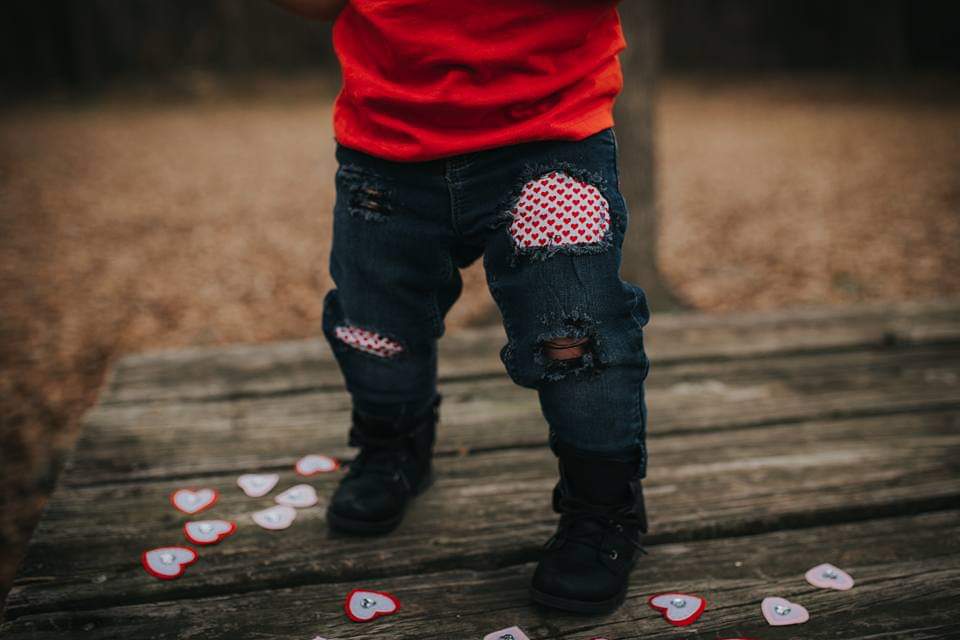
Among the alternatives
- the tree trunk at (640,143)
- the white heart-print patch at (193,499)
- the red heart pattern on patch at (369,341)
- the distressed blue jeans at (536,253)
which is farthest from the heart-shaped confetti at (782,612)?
the tree trunk at (640,143)

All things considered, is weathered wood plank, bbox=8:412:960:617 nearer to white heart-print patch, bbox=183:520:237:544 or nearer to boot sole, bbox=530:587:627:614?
white heart-print patch, bbox=183:520:237:544

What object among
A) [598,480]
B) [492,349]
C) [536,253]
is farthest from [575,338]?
[492,349]

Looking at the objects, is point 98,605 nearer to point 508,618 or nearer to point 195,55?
point 508,618

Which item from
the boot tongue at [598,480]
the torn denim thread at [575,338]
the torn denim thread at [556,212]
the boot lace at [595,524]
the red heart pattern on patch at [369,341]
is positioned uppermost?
the torn denim thread at [556,212]

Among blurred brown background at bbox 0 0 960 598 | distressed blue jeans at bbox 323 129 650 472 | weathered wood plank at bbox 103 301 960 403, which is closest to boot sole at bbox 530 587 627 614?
distressed blue jeans at bbox 323 129 650 472

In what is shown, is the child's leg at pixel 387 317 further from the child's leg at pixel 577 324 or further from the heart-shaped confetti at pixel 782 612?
the heart-shaped confetti at pixel 782 612

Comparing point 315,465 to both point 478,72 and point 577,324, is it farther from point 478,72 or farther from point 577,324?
point 478,72

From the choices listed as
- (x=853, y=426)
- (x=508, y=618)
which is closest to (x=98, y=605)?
(x=508, y=618)

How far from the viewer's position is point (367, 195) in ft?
5.08

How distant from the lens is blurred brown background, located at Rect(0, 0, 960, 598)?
4.74 m

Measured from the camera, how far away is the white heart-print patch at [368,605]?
1466 mm

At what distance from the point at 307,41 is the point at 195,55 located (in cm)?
197

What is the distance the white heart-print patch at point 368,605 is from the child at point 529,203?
0.27 m

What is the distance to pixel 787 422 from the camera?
7.00 ft
